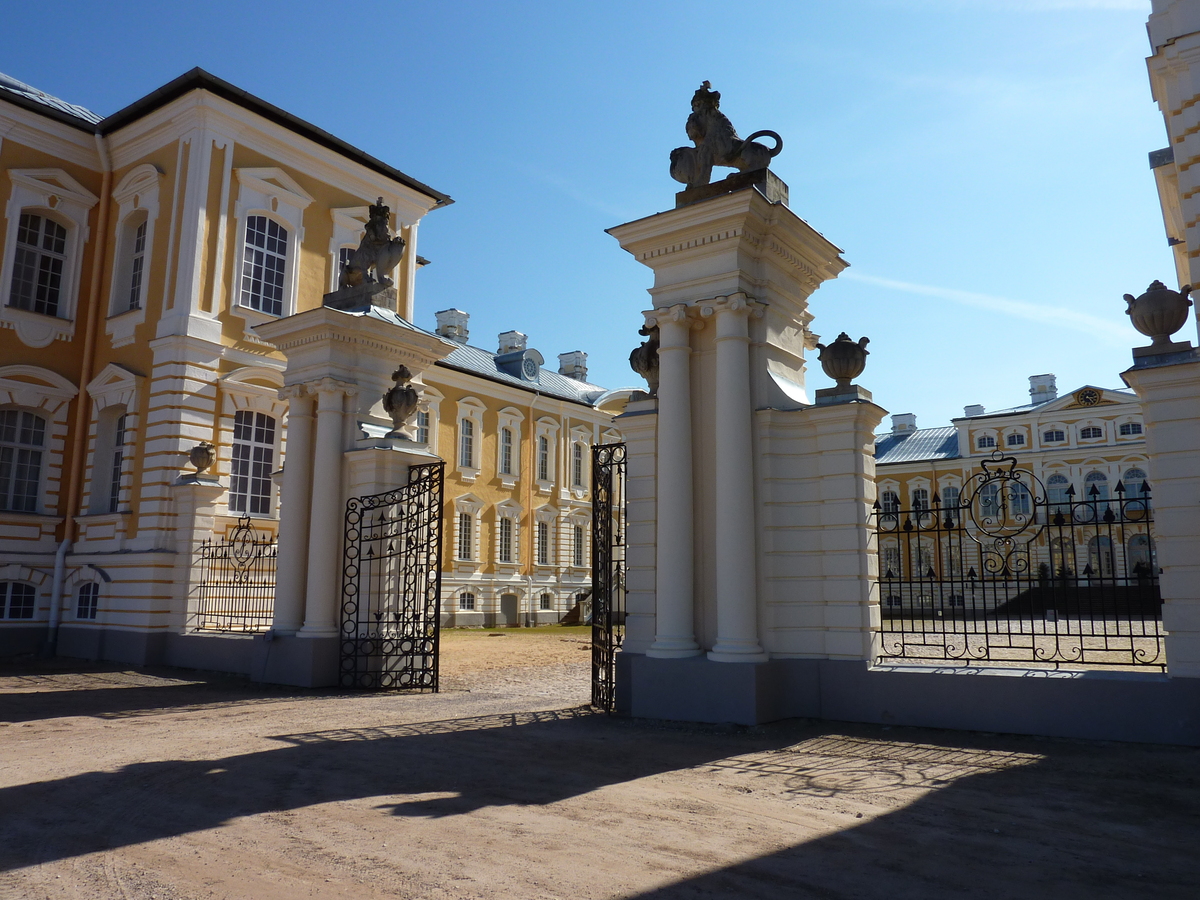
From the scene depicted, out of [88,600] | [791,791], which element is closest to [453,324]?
[88,600]

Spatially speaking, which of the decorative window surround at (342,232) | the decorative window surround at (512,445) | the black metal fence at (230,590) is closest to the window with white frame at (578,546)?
the decorative window surround at (512,445)

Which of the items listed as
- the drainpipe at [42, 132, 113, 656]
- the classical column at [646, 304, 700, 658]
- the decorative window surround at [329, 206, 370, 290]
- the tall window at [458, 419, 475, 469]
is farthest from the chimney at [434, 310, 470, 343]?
the classical column at [646, 304, 700, 658]

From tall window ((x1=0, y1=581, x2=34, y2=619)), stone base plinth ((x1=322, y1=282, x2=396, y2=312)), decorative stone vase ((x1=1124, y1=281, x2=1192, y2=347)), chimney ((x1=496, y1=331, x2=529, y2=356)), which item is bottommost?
tall window ((x1=0, y1=581, x2=34, y2=619))

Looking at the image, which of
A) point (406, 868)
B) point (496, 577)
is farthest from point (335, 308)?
point (496, 577)

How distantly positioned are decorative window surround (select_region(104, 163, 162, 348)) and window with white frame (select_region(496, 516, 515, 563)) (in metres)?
18.5

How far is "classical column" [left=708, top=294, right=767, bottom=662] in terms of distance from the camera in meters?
8.27

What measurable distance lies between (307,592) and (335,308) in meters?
3.96

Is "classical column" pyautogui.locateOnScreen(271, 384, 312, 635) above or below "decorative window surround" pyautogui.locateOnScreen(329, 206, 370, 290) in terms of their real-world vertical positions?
below

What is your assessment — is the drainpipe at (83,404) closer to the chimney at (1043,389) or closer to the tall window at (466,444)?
the tall window at (466,444)

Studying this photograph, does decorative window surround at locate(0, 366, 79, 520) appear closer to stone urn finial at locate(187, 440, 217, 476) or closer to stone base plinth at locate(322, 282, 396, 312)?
stone urn finial at locate(187, 440, 217, 476)

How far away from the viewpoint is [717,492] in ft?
28.0

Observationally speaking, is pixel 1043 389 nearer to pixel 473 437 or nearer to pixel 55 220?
pixel 473 437

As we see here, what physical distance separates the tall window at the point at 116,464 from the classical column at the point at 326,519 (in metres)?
8.09

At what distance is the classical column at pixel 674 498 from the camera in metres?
8.59
